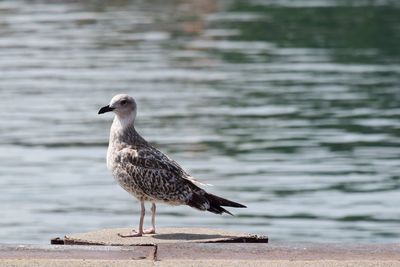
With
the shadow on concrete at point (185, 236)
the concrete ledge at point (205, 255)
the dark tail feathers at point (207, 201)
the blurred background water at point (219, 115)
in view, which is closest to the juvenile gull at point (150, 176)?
the dark tail feathers at point (207, 201)

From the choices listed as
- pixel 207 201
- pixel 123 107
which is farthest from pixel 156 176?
pixel 123 107

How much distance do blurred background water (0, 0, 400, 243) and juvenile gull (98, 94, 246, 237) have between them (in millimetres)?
6580

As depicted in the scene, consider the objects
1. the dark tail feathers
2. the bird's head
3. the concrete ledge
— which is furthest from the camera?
the bird's head

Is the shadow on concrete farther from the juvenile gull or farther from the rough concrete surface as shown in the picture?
the juvenile gull

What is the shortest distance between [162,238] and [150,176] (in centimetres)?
67

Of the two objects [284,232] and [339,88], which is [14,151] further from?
[339,88]

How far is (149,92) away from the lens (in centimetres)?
3494

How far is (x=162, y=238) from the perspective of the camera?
10.6 metres

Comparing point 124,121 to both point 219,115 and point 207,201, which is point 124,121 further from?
point 219,115

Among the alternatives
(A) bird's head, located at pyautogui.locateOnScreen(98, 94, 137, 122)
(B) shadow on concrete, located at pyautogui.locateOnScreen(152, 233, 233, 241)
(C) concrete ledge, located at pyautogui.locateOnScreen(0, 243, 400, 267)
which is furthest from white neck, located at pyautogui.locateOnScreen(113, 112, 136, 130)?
(C) concrete ledge, located at pyautogui.locateOnScreen(0, 243, 400, 267)

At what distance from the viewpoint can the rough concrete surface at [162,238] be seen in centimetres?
1027

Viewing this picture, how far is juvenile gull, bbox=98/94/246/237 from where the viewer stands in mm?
11156

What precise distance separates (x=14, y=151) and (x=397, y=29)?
27.5 meters

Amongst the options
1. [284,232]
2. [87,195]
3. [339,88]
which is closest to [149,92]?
[339,88]
